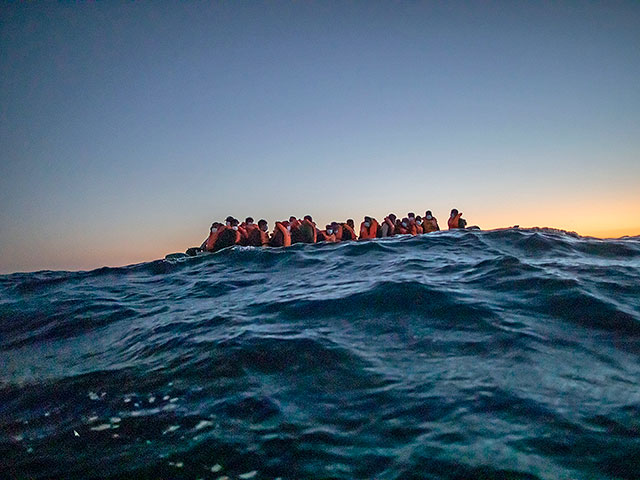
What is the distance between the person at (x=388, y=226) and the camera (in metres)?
19.9

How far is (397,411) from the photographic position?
272 centimetres

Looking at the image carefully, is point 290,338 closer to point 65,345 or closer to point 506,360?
point 506,360

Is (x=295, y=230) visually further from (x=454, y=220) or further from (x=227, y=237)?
(x=454, y=220)

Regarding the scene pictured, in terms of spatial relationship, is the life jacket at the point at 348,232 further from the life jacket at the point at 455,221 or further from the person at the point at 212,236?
the person at the point at 212,236

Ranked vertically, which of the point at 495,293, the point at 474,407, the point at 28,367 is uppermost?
the point at 495,293

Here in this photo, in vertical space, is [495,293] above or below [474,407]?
above

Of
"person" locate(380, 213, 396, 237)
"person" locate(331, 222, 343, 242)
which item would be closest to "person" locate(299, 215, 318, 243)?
"person" locate(331, 222, 343, 242)

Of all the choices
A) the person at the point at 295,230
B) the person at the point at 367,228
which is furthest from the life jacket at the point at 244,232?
the person at the point at 367,228

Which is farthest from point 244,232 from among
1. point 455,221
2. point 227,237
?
point 455,221

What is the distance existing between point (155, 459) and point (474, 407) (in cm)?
215

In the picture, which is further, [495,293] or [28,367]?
[495,293]

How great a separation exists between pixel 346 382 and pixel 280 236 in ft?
47.7

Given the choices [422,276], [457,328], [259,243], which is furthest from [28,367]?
[259,243]

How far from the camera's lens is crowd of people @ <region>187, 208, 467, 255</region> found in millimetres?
16625
